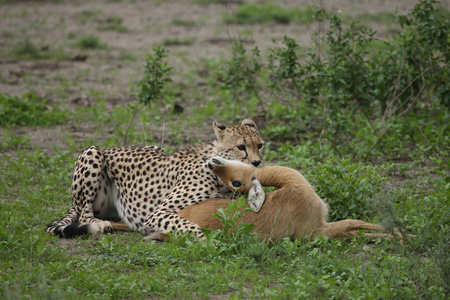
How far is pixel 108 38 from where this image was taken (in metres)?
14.5

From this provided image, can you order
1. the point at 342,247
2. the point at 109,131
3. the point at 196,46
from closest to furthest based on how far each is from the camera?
the point at 342,247 → the point at 109,131 → the point at 196,46

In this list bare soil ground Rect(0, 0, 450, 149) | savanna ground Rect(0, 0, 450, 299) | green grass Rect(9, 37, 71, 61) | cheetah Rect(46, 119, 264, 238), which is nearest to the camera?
savanna ground Rect(0, 0, 450, 299)

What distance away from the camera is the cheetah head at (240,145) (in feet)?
18.6

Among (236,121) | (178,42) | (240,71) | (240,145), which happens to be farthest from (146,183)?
(178,42)

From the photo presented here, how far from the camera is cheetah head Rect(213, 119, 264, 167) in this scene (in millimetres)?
5660

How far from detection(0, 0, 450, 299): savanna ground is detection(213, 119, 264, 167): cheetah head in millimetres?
615

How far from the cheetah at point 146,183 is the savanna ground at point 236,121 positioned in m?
0.28

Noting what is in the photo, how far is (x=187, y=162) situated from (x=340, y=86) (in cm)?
265

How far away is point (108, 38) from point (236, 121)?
6.78 metres

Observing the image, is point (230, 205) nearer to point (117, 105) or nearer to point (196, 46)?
point (117, 105)

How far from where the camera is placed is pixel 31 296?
4.04m

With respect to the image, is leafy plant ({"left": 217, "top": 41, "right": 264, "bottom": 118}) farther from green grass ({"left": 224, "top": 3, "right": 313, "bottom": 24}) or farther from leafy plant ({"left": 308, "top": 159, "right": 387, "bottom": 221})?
green grass ({"left": 224, "top": 3, "right": 313, "bottom": 24})

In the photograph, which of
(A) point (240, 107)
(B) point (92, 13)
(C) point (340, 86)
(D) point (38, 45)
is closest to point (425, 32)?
(C) point (340, 86)

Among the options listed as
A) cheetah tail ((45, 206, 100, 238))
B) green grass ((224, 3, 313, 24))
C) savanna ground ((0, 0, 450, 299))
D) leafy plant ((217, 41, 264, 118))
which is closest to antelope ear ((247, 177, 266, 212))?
savanna ground ((0, 0, 450, 299))
